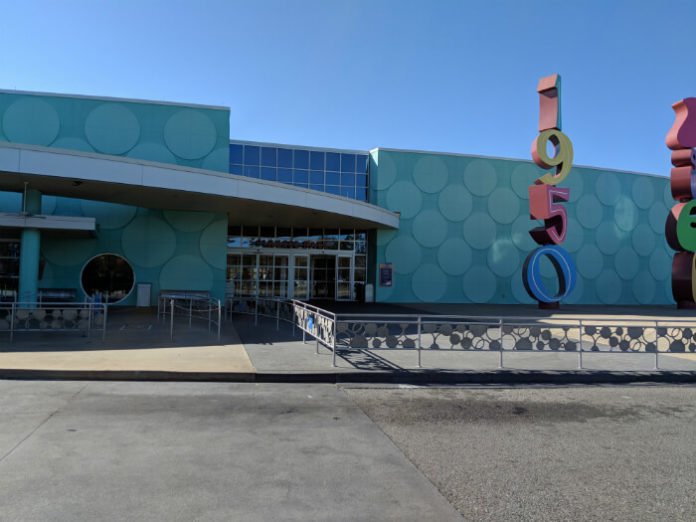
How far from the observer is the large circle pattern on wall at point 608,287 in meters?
33.7

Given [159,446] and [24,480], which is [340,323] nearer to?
[159,446]

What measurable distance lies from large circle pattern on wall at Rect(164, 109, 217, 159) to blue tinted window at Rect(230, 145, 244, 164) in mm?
5013

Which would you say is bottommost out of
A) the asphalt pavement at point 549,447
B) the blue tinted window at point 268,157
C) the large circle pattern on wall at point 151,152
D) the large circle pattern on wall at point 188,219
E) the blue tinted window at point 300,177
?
the asphalt pavement at point 549,447

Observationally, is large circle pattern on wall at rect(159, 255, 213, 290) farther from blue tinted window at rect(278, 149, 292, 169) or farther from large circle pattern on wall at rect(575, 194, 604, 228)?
large circle pattern on wall at rect(575, 194, 604, 228)

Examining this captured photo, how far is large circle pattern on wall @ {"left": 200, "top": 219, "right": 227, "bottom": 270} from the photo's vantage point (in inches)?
917

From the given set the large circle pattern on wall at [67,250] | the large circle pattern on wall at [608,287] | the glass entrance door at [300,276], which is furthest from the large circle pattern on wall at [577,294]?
the large circle pattern on wall at [67,250]

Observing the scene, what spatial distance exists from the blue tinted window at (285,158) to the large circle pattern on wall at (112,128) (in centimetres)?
833

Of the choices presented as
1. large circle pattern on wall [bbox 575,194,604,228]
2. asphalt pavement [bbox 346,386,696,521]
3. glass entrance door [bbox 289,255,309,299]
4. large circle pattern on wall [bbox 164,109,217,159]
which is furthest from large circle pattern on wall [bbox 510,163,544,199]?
asphalt pavement [bbox 346,386,696,521]

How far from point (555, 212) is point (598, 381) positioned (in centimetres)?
1852

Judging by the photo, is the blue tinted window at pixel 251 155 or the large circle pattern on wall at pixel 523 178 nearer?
the blue tinted window at pixel 251 155

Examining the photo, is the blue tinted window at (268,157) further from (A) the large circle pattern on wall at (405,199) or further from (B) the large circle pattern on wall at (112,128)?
(B) the large circle pattern on wall at (112,128)

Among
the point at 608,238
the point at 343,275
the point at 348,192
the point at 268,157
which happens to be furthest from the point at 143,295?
the point at 608,238

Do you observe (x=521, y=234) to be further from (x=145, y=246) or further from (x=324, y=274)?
(x=145, y=246)

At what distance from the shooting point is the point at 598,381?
9570 mm
